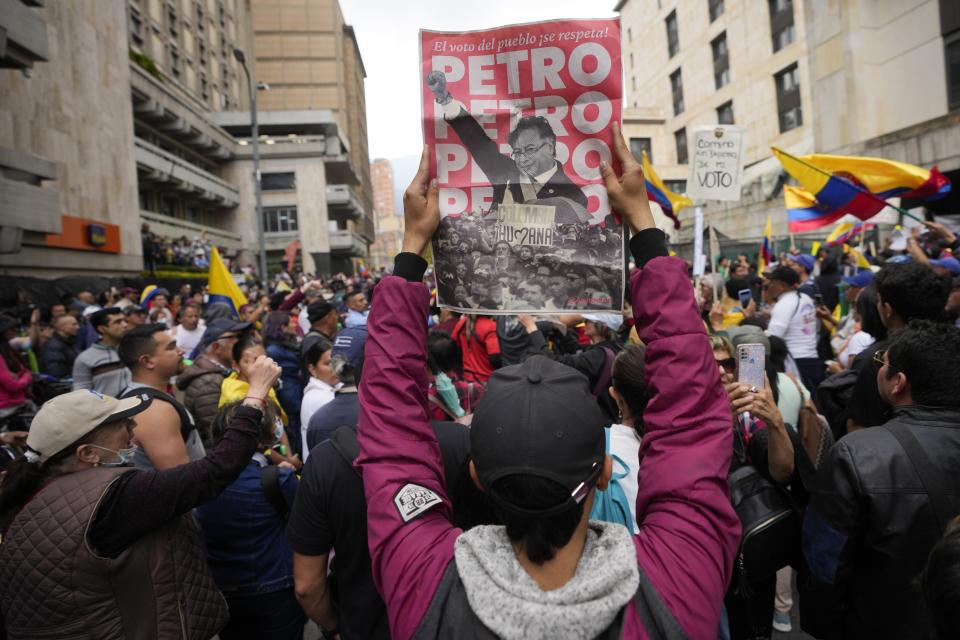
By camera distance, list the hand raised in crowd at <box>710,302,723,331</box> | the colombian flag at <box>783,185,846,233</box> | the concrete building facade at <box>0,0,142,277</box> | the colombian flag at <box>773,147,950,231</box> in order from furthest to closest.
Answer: the concrete building facade at <box>0,0,142,277</box> < the colombian flag at <box>783,185,846,233</box> < the colombian flag at <box>773,147,950,231</box> < the hand raised in crowd at <box>710,302,723,331</box>

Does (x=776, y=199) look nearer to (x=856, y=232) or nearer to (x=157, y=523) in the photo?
(x=856, y=232)

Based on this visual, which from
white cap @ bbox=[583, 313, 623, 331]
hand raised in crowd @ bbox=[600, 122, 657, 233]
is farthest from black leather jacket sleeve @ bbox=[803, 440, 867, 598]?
white cap @ bbox=[583, 313, 623, 331]

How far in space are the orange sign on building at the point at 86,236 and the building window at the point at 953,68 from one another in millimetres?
24768

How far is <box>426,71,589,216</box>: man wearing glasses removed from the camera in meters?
1.97

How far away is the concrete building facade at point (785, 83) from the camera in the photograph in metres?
16.4

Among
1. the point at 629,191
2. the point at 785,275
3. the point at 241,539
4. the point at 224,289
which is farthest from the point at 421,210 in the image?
the point at 224,289

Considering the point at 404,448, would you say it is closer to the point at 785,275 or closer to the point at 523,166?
the point at 523,166

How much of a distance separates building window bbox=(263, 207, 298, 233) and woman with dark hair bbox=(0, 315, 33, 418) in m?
41.5

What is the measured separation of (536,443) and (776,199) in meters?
26.1

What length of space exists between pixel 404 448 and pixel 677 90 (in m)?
38.7

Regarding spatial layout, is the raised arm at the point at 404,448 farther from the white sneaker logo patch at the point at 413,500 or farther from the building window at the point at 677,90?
the building window at the point at 677,90

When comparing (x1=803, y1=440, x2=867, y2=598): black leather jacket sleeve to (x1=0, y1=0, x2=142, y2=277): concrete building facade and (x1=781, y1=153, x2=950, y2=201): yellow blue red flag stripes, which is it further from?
(x1=0, y1=0, x2=142, y2=277): concrete building facade

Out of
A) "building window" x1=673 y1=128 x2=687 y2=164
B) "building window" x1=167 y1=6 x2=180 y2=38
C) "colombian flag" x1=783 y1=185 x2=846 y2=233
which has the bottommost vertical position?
"colombian flag" x1=783 y1=185 x2=846 y2=233

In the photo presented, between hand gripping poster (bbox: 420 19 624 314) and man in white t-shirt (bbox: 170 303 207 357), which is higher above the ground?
hand gripping poster (bbox: 420 19 624 314)
